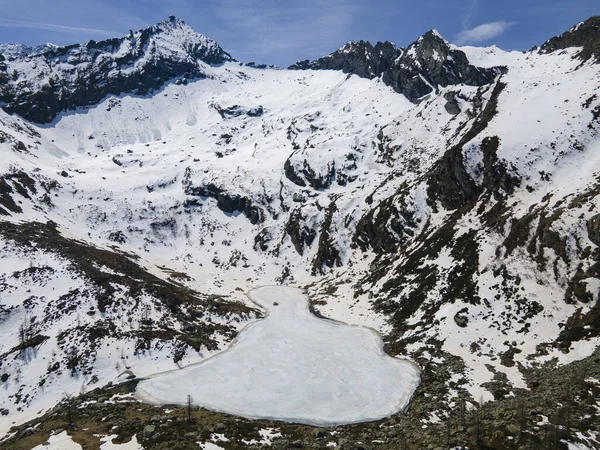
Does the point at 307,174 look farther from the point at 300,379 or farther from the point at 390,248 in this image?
the point at 300,379

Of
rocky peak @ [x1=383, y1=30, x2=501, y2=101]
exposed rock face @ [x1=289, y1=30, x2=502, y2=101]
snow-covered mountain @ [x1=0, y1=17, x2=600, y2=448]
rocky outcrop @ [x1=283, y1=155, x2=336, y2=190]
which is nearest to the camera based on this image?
snow-covered mountain @ [x1=0, y1=17, x2=600, y2=448]

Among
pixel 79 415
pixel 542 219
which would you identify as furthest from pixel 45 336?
pixel 542 219

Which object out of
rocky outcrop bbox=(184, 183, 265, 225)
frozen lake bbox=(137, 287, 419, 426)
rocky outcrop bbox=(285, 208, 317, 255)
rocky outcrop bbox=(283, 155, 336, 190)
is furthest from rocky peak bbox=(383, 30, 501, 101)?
frozen lake bbox=(137, 287, 419, 426)

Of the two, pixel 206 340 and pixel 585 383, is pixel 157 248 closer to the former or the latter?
pixel 206 340

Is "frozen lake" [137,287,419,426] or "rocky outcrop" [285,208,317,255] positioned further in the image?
"rocky outcrop" [285,208,317,255]

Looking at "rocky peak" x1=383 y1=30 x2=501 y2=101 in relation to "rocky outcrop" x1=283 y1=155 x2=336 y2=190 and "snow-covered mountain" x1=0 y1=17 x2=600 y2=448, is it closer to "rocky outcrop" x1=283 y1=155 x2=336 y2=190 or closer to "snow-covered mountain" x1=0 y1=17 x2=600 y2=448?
"snow-covered mountain" x1=0 y1=17 x2=600 y2=448

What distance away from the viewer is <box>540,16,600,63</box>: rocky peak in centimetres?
9804

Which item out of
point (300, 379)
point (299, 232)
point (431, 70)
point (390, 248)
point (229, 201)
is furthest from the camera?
point (431, 70)

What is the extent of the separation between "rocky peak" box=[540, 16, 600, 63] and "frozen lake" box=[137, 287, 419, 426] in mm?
93238

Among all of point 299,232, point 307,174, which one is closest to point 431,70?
point 307,174

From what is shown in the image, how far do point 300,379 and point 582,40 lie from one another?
129 meters

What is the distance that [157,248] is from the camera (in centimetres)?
13938

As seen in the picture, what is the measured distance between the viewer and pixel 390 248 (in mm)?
89062

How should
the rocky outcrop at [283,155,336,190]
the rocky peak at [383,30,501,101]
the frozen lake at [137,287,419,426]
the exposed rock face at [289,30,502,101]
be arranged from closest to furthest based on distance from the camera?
the frozen lake at [137,287,419,426], the rocky outcrop at [283,155,336,190], the exposed rock face at [289,30,502,101], the rocky peak at [383,30,501,101]
